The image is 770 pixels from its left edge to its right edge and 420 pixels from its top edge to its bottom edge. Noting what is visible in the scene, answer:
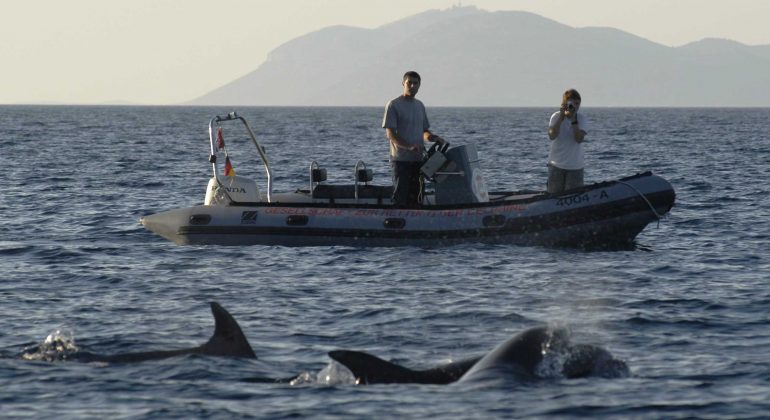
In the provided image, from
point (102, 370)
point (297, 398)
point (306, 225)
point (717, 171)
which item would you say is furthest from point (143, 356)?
point (717, 171)

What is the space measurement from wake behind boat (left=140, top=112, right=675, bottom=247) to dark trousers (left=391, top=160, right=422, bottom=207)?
0.17m

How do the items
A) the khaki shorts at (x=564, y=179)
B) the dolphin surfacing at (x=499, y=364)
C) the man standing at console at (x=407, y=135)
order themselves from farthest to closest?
the khaki shorts at (x=564, y=179), the man standing at console at (x=407, y=135), the dolphin surfacing at (x=499, y=364)

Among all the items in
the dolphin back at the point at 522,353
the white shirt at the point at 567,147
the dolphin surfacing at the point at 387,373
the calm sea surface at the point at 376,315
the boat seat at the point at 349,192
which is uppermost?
the white shirt at the point at 567,147

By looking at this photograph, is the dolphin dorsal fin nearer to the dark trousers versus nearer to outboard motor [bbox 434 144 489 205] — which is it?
the dark trousers

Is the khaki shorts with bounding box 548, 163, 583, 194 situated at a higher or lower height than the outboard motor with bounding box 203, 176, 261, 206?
higher

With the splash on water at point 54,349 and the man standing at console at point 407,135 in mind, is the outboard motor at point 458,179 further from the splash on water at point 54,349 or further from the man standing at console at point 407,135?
the splash on water at point 54,349

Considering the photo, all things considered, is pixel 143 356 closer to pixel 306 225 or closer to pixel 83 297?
pixel 83 297

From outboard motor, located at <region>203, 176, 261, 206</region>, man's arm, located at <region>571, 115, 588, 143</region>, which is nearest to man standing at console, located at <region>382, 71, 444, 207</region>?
man's arm, located at <region>571, 115, 588, 143</region>

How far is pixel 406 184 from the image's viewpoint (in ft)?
54.8

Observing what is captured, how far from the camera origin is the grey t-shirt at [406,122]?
53.1 feet

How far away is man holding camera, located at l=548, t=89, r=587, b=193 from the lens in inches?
631

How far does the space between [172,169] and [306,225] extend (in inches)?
831

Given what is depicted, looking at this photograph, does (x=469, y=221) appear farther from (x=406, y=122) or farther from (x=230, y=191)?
(x=230, y=191)

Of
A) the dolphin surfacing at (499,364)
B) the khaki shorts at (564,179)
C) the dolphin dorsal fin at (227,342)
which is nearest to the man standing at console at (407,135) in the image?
the khaki shorts at (564,179)
